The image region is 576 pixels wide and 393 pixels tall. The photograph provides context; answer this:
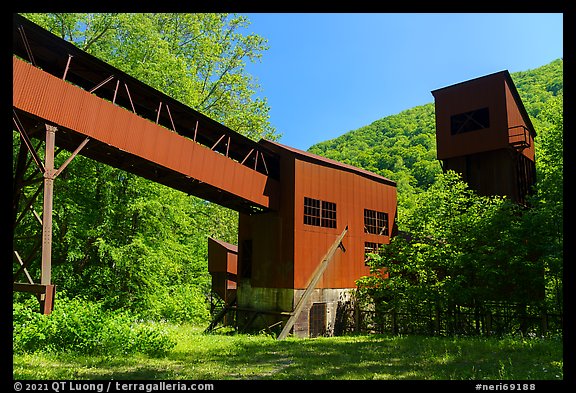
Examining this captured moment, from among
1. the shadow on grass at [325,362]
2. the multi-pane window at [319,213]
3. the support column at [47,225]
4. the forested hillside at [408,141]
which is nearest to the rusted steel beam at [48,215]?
the support column at [47,225]

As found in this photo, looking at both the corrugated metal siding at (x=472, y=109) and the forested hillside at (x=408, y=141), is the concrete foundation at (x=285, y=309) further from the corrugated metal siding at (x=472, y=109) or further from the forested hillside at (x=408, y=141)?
the forested hillside at (x=408, y=141)

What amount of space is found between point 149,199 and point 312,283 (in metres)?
9.07

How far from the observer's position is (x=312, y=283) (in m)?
18.9

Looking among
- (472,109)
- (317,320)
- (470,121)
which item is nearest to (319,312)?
(317,320)

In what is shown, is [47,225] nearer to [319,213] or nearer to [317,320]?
[319,213]

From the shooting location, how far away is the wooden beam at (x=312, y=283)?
17375 mm

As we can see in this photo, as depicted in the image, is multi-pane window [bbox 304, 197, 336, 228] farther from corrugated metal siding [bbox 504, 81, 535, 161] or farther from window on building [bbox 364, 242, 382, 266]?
corrugated metal siding [bbox 504, 81, 535, 161]

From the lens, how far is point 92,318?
11.5 m

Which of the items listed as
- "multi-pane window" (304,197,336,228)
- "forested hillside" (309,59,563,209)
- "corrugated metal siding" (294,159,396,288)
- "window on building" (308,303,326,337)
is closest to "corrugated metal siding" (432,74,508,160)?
"corrugated metal siding" (294,159,396,288)

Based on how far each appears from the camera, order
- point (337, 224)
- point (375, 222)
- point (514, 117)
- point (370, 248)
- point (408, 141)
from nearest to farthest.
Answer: point (337, 224) → point (370, 248) → point (375, 222) → point (514, 117) → point (408, 141)

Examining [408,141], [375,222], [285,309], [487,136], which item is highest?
[408,141]

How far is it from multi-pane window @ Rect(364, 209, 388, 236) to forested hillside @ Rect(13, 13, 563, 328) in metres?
1.40
